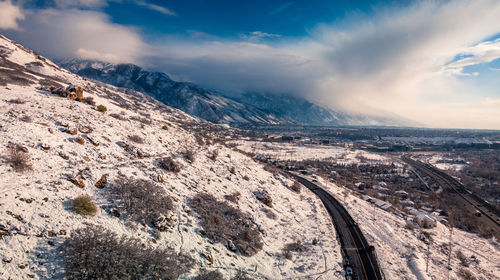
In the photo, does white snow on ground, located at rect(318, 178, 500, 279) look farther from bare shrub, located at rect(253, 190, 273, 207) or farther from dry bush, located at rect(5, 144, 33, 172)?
dry bush, located at rect(5, 144, 33, 172)

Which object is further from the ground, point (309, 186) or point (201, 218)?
point (201, 218)

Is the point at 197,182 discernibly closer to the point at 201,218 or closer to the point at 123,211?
the point at 201,218

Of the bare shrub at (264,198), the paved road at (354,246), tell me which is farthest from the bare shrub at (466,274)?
the bare shrub at (264,198)

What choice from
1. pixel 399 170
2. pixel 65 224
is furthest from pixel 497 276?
pixel 399 170

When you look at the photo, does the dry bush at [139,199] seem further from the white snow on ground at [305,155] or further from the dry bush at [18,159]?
the white snow on ground at [305,155]

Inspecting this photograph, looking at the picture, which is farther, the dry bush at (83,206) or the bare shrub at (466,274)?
the bare shrub at (466,274)

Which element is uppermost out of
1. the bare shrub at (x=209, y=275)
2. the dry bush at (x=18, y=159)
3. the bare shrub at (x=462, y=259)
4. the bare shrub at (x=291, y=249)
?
the dry bush at (x=18, y=159)

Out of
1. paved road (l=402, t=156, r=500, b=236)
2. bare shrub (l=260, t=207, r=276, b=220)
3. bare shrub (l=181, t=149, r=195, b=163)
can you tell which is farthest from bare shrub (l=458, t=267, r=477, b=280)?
bare shrub (l=181, t=149, r=195, b=163)

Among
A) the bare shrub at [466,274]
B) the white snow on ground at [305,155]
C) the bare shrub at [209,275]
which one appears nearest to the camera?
the bare shrub at [209,275]
